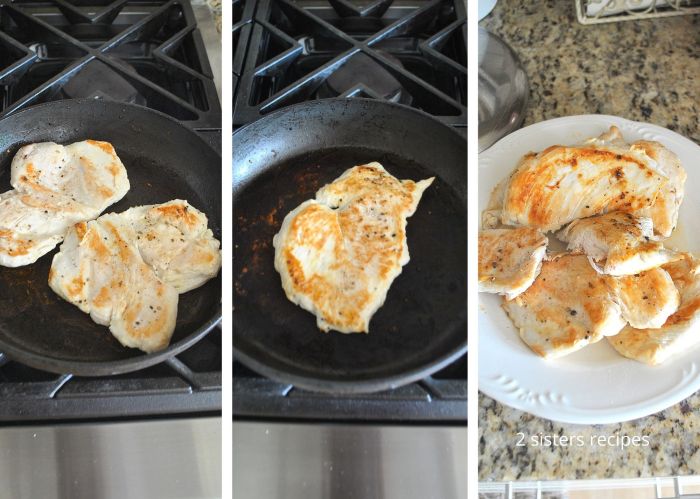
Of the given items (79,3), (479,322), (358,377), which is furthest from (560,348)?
(79,3)

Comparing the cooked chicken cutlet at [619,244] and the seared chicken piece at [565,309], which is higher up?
the cooked chicken cutlet at [619,244]

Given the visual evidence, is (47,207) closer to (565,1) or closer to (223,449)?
(223,449)

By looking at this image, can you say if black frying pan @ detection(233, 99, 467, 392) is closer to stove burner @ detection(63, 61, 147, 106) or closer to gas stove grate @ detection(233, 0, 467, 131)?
gas stove grate @ detection(233, 0, 467, 131)

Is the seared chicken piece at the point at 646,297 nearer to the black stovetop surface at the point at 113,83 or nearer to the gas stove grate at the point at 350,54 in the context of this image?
the gas stove grate at the point at 350,54

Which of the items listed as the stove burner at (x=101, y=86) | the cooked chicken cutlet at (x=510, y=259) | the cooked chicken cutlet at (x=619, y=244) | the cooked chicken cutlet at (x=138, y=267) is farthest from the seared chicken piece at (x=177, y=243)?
the cooked chicken cutlet at (x=619, y=244)

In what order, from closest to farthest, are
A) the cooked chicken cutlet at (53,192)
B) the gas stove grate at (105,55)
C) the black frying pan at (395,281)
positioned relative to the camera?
1. the black frying pan at (395,281)
2. the cooked chicken cutlet at (53,192)
3. the gas stove grate at (105,55)

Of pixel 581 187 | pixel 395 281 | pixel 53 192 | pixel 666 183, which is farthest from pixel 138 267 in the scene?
pixel 666 183

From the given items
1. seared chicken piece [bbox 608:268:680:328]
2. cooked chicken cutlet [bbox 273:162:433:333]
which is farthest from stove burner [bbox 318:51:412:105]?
seared chicken piece [bbox 608:268:680:328]
